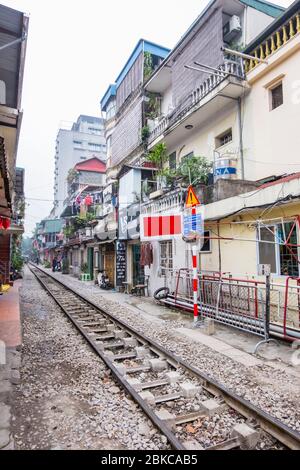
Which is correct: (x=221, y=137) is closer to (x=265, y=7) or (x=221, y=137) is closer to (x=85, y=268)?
(x=265, y=7)

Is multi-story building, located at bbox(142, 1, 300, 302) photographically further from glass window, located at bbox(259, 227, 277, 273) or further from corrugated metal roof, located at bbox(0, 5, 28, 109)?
corrugated metal roof, located at bbox(0, 5, 28, 109)

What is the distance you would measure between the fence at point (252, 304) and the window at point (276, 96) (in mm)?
6159

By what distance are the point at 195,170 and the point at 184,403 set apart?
930 cm

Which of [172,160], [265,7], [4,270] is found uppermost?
[265,7]

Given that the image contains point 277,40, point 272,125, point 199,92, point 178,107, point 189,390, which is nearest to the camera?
point 189,390

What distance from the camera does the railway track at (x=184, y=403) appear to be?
3.17 meters

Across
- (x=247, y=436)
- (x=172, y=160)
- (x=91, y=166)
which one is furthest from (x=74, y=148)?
(x=247, y=436)

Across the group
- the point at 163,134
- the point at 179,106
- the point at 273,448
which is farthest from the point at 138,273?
the point at 273,448

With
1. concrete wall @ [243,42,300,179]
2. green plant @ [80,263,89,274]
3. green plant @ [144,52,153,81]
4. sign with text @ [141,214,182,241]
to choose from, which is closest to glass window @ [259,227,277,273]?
concrete wall @ [243,42,300,179]

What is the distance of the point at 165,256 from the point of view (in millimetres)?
13453

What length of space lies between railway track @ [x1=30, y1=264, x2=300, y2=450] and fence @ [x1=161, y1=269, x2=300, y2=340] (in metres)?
2.55

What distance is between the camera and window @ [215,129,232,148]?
12.1m

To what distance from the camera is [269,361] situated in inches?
219

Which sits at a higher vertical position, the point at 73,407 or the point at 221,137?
the point at 221,137
